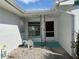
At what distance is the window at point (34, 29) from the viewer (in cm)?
1816

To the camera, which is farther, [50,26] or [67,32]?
[50,26]

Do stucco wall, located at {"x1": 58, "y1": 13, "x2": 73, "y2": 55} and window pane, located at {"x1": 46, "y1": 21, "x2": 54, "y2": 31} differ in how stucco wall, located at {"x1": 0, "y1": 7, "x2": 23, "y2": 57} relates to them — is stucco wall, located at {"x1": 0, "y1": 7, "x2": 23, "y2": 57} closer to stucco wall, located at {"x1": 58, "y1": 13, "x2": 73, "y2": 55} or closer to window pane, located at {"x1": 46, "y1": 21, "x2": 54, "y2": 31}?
stucco wall, located at {"x1": 58, "y1": 13, "x2": 73, "y2": 55}

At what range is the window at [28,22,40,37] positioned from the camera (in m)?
18.2

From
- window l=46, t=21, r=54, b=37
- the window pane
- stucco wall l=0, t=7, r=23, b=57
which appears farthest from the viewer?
the window pane

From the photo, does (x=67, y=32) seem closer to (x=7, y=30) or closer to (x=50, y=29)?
(x=7, y=30)

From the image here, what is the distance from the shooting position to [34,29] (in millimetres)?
18281

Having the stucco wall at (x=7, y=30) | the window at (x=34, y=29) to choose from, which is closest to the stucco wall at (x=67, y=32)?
the stucco wall at (x=7, y=30)

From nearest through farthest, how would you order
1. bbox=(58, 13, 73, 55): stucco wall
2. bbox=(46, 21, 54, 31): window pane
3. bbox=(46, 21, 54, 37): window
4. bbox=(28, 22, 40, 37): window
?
1. bbox=(58, 13, 73, 55): stucco wall
2. bbox=(46, 21, 54, 37): window
3. bbox=(46, 21, 54, 31): window pane
4. bbox=(28, 22, 40, 37): window

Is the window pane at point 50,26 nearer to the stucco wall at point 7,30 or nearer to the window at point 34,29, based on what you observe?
the window at point 34,29

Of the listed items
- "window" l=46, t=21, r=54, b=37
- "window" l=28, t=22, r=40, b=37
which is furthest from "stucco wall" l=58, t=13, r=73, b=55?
"window" l=28, t=22, r=40, b=37

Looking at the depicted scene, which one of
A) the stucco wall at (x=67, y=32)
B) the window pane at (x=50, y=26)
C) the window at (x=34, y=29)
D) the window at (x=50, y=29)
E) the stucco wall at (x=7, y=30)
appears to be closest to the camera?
the stucco wall at (x=7, y=30)

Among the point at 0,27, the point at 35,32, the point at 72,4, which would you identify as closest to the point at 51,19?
the point at 35,32

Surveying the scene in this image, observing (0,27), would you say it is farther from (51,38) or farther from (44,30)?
(51,38)

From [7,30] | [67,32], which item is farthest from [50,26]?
[7,30]
